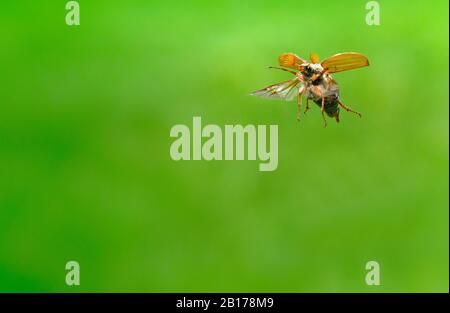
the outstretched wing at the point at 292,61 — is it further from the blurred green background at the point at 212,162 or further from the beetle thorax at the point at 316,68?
the blurred green background at the point at 212,162

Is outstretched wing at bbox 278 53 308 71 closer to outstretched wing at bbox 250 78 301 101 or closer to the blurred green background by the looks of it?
outstretched wing at bbox 250 78 301 101

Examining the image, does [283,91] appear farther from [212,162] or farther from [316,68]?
[212,162]

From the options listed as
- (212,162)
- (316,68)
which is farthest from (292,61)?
(212,162)

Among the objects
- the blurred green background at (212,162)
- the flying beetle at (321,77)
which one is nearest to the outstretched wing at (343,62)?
the flying beetle at (321,77)

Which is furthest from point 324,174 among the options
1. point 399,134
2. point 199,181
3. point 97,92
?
point 97,92

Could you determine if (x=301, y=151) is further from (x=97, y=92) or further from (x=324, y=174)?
(x=97, y=92)
